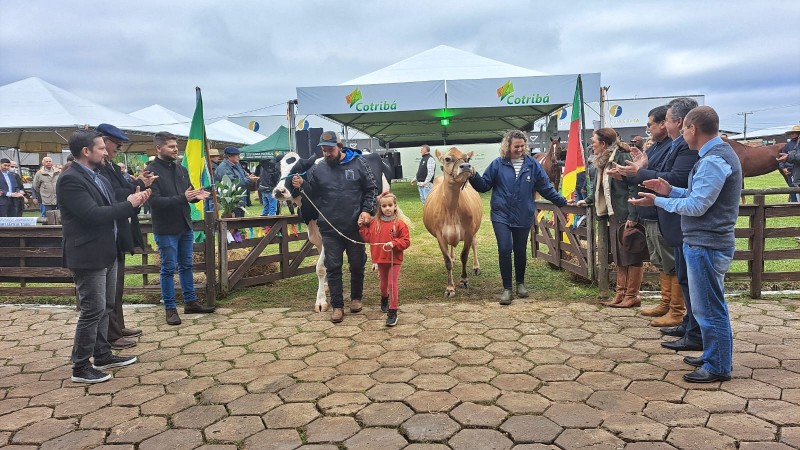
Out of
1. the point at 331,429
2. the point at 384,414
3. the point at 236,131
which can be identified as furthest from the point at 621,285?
the point at 236,131

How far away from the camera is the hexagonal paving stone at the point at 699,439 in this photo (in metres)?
2.72

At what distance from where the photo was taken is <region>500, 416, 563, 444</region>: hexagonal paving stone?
2.89 meters

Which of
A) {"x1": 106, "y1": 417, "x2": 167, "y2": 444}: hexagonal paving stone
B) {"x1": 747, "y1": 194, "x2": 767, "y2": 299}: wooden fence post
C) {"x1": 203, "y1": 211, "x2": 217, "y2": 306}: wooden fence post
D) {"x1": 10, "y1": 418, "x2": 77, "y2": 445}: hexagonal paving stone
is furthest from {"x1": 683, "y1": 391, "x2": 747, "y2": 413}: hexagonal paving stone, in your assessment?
{"x1": 203, "y1": 211, "x2": 217, "y2": 306}: wooden fence post

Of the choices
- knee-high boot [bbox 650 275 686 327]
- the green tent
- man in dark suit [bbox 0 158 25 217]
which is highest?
the green tent

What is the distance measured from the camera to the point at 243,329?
522cm

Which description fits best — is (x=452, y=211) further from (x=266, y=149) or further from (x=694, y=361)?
(x=266, y=149)

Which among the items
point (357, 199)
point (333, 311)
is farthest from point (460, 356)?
point (357, 199)

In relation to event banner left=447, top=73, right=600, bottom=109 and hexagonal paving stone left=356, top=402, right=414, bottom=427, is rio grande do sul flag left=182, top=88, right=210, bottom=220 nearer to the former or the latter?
hexagonal paving stone left=356, top=402, right=414, bottom=427

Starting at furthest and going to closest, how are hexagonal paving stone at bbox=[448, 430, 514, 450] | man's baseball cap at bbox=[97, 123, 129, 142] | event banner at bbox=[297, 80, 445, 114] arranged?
event banner at bbox=[297, 80, 445, 114] → man's baseball cap at bbox=[97, 123, 129, 142] → hexagonal paving stone at bbox=[448, 430, 514, 450]

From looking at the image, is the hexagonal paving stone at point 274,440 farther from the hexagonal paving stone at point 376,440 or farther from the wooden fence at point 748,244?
the wooden fence at point 748,244

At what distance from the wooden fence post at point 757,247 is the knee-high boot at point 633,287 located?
4.50ft

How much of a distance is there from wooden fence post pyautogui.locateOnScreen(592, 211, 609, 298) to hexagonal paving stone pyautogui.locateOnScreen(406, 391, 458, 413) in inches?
125

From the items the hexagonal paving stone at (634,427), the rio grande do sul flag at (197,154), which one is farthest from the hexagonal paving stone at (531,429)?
the rio grande do sul flag at (197,154)

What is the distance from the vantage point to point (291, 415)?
10.8ft
